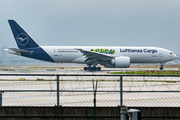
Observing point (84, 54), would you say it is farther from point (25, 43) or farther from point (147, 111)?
point (147, 111)

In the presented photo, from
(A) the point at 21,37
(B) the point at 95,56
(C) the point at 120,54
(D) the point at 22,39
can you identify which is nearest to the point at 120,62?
(B) the point at 95,56

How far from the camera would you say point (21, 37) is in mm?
37750

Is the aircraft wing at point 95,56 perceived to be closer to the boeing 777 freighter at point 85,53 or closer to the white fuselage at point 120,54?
the boeing 777 freighter at point 85,53

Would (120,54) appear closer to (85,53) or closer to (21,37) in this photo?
(85,53)

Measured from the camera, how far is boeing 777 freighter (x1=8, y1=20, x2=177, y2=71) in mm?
35375

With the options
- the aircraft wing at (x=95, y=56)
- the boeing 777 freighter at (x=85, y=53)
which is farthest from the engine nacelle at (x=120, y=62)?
the aircraft wing at (x=95, y=56)

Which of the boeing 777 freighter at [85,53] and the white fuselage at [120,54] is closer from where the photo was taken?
the boeing 777 freighter at [85,53]

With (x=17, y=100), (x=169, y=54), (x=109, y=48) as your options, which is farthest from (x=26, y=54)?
(x=17, y=100)

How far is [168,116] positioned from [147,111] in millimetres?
664

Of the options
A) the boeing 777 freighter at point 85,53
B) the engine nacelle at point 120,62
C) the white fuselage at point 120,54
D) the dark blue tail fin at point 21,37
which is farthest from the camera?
→ the dark blue tail fin at point 21,37

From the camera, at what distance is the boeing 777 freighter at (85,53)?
35375 mm

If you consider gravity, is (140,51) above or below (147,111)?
above

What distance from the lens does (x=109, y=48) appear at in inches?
1480

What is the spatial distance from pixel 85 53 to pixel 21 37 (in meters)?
9.94
